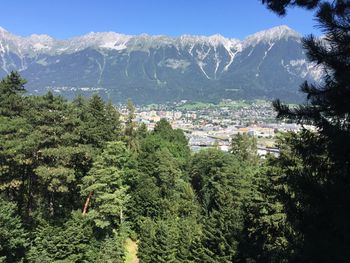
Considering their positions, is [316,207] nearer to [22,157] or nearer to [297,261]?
[297,261]

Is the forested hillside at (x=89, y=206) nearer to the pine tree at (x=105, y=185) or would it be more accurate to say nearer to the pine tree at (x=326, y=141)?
the pine tree at (x=105, y=185)

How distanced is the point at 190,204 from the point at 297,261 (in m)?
26.3

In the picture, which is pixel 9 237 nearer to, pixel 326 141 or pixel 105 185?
pixel 105 185

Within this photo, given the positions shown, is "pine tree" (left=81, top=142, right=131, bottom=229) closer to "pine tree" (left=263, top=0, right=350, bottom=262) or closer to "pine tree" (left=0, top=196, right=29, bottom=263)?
"pine tree" (left=0, top=196, right=29, bottom=263)

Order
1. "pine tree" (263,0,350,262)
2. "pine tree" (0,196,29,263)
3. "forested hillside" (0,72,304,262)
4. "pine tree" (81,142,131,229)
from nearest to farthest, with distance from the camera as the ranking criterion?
"pine tree" (263,0,350,262), "pine tree" (0,196,29,263), "forested hillside" (0,72,304,262), "pine tree" (81,142,131,229)

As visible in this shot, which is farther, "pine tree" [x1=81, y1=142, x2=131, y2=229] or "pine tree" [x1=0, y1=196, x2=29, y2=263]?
"pine tree" [x1=81, y1=142, x2=131, y2=229]

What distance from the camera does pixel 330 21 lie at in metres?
5.72

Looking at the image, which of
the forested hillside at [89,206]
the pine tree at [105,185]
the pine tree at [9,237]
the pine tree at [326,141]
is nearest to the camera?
the pine tree at [326,141]

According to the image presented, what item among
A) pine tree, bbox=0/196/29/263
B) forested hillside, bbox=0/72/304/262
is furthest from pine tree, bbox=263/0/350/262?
pine tree, bbox=0/196/29/263

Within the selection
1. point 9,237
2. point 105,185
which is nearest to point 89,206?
point 105,185

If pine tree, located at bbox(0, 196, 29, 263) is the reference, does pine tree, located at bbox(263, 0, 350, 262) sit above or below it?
above

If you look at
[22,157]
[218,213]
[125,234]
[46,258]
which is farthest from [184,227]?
[22,157]

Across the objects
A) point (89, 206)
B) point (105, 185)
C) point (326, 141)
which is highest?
point (326, 141)

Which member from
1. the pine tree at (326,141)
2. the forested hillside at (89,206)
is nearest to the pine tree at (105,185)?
the forested hillside at (89,206)
